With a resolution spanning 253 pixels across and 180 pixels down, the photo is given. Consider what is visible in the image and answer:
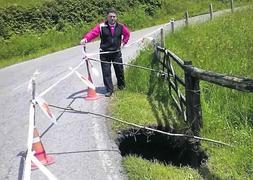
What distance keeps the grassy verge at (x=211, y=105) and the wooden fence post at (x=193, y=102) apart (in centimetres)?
18

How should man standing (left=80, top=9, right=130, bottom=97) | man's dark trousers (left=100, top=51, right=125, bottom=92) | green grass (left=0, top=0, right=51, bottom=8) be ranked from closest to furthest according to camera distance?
man standing (left=80, top=9, right=130, bottom=97), man's dark trousers (left=100, top=51, right=125, bottom=92), green grass (left=0, top=0, right=51, bottom=8)

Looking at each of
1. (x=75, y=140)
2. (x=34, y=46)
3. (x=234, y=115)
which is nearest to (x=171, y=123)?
(x=234, y=115)

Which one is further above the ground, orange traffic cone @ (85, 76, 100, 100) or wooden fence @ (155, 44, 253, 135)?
wooden fence @ (155, 44, 253, 135)

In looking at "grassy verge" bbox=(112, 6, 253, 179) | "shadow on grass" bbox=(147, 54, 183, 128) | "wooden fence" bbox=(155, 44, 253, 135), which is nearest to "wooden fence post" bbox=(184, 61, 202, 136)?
"wooden fence" bbox=(155, 44, 253, 135)

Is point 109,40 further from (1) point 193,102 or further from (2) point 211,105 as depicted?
(1) point 193,102

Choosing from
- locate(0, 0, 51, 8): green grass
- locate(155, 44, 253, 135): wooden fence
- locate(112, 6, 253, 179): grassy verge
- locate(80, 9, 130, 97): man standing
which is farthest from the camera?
locate(0, 0, 51, 8): green grass

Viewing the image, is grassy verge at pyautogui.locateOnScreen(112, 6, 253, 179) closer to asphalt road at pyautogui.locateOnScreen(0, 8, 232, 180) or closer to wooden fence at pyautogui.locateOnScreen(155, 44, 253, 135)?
wooden fence at pyautogui.locateOnScreen(155, 44, 253, 135)

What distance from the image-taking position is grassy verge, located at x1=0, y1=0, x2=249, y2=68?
25202 millimetres

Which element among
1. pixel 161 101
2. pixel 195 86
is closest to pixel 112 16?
pixel 161 101

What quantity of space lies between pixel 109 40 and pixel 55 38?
17143mm

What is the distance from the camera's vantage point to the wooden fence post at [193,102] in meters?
7.07

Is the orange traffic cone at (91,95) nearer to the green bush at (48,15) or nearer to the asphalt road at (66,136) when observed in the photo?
the asphalt road at (66,136)

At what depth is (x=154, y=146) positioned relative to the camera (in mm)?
8281

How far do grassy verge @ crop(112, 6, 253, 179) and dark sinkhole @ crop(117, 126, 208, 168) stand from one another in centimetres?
27
